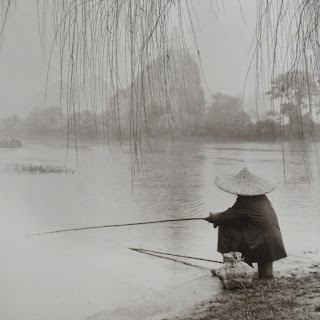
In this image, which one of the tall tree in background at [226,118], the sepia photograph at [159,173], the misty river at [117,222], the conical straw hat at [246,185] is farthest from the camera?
the tall tree in background at [226,118]

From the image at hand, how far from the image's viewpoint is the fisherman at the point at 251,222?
92.8 inches

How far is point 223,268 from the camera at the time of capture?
2350mm

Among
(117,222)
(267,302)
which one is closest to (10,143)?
(117,222)

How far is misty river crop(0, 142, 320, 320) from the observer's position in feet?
11.1

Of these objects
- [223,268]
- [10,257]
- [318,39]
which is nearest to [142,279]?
[10,257]

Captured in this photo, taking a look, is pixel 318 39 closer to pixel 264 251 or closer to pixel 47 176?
pixel 264 251

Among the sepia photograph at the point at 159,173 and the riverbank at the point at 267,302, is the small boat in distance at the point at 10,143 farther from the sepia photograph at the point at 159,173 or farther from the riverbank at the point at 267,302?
the riverbank at the point at 267,302

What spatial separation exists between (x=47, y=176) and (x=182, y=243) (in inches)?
98.2

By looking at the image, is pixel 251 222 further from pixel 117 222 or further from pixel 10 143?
pixel 10 143

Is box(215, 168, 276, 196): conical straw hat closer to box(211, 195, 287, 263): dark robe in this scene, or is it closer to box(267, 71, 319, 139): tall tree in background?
box(211, 195, 287, 263): dark robe

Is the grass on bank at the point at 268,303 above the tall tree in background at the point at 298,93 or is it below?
below

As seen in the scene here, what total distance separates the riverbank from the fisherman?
160mm

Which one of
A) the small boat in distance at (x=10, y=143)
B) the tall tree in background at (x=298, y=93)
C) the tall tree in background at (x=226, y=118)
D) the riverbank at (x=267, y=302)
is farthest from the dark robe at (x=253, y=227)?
the tall tree in background at (x=226, y=118)

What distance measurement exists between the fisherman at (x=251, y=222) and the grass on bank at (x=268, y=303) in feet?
0.53
